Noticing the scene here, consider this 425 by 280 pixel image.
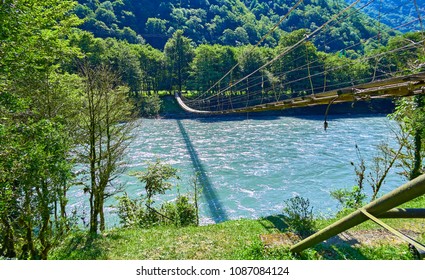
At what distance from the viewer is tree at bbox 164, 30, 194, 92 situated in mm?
38969

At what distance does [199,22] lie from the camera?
7969 centimetres

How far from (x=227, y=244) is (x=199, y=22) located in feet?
273

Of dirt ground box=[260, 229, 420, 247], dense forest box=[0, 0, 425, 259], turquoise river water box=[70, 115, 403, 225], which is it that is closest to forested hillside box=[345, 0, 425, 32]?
dense forest box=[0, 0, 425, 259]

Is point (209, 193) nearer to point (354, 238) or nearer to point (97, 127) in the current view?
point (97, 127)

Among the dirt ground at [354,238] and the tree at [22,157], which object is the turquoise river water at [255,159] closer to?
the dirt ground at [354,238]

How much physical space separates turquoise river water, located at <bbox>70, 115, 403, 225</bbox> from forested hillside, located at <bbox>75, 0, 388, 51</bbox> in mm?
43763

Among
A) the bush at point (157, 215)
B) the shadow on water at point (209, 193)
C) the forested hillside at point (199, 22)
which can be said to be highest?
the forested hillside at point (199, 22)

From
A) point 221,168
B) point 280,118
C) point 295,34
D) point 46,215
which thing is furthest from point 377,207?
point 295,34

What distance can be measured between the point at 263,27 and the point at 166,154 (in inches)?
3106

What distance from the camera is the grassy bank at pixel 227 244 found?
13.0 feet

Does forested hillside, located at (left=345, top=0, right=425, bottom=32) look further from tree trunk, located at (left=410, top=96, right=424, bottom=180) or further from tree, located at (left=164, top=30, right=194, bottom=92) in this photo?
tree, located at (left=164, top=30, right=194, bottom=92)

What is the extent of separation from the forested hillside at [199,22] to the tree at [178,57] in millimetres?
26763

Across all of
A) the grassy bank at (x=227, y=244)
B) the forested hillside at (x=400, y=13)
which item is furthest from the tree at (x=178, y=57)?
the grassy bank at (x=227, y=244)

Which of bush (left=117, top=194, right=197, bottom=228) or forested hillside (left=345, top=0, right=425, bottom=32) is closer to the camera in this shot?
forested hillside (left=345, top=0, right=425, bottom=32)
